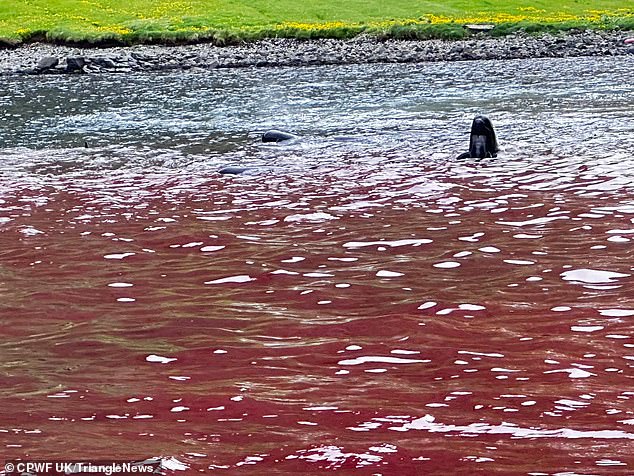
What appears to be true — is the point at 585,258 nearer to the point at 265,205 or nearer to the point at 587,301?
the point at 587,301

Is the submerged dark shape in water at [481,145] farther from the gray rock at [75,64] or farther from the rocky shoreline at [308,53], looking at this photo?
the gray rock at [75,64]

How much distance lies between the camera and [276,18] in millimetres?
56281

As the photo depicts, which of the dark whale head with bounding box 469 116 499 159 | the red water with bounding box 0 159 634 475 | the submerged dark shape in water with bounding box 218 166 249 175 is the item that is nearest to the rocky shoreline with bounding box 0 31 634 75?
the dark whale head with bounding box 469 116 499 159

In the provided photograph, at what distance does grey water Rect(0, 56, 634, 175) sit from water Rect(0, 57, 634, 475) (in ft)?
0.88

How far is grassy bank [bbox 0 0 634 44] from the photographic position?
161 ft

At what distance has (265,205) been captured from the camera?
38.1 feet

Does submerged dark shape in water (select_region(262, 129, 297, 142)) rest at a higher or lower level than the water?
lower

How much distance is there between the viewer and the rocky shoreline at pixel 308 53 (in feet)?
135

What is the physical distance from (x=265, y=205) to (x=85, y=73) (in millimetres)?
30545

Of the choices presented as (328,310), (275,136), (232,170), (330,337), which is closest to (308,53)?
(275,136)

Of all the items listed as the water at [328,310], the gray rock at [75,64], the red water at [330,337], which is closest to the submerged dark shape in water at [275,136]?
the water at [328,310]

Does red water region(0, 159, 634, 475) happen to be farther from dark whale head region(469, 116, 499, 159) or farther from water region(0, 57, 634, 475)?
dark whale head region(469, 116, 499, 159)

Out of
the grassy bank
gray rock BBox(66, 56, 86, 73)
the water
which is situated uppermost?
the grassy bank

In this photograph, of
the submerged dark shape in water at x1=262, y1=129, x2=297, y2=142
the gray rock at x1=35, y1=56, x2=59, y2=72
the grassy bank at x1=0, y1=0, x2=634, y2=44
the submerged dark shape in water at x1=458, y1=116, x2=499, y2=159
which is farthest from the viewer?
the grassy bank at x1=0, y1=0, x2=634, y2=44
